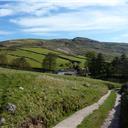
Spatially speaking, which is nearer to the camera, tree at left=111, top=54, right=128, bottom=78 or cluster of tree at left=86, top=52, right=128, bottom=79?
tree at left=111, top=54, right=128, bottom=78

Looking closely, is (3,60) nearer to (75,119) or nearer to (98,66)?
(98,66)


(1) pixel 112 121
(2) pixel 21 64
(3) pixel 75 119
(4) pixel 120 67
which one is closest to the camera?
(3) pixel 75 119

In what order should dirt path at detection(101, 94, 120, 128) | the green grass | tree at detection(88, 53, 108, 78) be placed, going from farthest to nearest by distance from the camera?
tree at detection(88, 53, 108, 78), dirt path at detection(101, 94, 120, 128), the green grass

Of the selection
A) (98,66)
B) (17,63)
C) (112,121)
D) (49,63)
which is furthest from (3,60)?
(112,121)

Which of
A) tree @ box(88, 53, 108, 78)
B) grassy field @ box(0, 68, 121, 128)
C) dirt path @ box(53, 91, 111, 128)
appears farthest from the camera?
tree @ box(88, 53, 108, 78)

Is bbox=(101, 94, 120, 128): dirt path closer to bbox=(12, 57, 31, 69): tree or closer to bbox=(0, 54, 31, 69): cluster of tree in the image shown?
bbox=(0, 54, 31, 69): cluster of tree

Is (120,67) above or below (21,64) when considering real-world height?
below

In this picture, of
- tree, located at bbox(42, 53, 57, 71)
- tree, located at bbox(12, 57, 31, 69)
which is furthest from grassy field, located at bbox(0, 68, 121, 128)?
tree, located at bbox(42, 53, 57, 71)

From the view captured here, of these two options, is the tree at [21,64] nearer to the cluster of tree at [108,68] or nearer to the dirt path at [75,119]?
the cluster of tree at [108,68]

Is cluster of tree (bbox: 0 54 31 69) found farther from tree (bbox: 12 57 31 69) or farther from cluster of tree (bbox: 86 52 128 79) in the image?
cluster of tree (bbox: 86 52 128 79)

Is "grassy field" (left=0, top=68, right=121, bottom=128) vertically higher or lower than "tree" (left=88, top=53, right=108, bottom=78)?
higher

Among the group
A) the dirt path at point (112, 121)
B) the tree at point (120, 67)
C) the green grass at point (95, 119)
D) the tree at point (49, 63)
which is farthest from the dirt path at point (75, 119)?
the tree at point (49, 63)

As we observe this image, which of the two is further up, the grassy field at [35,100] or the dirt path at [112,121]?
the grassy field at [35,100]

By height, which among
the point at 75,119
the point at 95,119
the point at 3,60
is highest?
the point at 3,60
